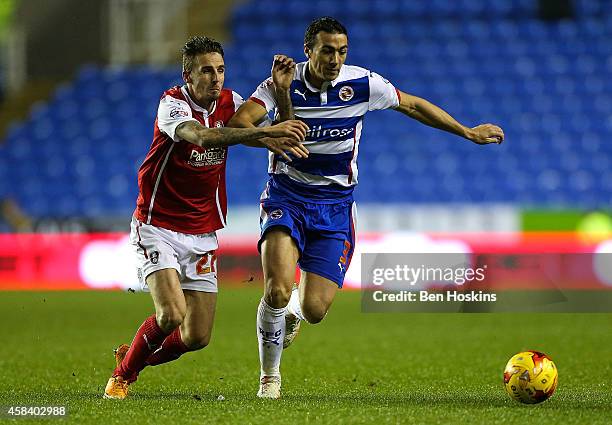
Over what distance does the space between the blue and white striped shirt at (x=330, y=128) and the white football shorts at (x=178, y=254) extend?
59 centimetres

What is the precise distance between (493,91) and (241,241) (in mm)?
5715

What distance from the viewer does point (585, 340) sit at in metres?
8.86

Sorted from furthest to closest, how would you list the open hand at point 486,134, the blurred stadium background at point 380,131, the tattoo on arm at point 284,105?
the blurred stadium background at point 380,131, the open hand at point 486,134, the tattoo on arm at point 284,105

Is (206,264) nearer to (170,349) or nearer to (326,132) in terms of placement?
(170,349)

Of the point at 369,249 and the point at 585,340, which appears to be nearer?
the point at 585,340

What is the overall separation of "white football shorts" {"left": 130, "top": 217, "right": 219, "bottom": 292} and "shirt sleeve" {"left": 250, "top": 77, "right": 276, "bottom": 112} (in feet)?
2.50

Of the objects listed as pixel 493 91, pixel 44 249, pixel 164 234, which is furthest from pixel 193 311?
pixel 493 91

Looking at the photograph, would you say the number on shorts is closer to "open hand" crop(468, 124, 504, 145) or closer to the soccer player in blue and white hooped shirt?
the soccer player in blue and white hooped shirt

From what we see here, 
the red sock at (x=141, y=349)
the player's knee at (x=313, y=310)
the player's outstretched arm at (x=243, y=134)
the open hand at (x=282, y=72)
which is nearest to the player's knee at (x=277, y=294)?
the player's knee at (x=313, y=310)

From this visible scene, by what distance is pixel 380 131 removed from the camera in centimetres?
1748

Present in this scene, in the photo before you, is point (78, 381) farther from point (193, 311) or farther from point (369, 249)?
point (369, 249)

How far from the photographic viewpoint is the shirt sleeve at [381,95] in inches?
237

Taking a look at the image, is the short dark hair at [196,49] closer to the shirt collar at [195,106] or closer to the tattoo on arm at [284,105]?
the shirt collar at [195,106]

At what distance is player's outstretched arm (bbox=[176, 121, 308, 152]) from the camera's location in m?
5.21
